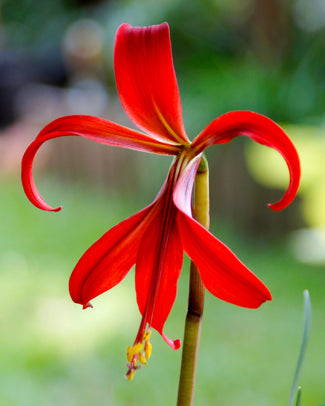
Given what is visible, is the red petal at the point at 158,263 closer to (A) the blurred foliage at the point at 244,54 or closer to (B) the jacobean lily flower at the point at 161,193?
(B) the jacobean lily flower at the point at 161,193

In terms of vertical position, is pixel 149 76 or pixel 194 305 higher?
pixel 149 76

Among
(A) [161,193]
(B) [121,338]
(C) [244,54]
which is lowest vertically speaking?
(B) [121,338]

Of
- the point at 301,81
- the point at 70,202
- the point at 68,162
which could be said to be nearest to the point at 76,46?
the point at 68,162

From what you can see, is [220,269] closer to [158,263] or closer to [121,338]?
[158,263]

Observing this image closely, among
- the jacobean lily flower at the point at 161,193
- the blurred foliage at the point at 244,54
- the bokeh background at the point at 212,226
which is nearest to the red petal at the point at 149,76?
the jacobean lily flower at the point at 161,193

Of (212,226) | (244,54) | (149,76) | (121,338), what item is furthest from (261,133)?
(244,54)

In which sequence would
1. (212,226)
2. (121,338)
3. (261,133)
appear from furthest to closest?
(212,226) < (121,338) < (261,133)
